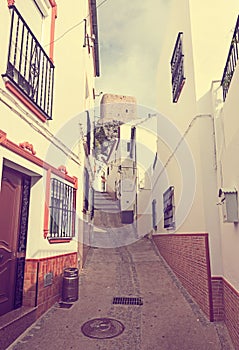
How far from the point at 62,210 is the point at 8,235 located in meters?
1.86

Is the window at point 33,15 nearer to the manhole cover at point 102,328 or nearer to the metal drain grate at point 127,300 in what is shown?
the manhole cover at point 102,328

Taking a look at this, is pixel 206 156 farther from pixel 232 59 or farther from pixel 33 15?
pixel 33 15

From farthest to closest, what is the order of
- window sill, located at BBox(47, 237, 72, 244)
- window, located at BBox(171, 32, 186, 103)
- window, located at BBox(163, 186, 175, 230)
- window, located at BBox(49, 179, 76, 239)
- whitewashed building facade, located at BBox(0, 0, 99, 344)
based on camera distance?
window, located at BBox(163, 186, 175, 230) < window, located at BBox(171, 32, 186, 103) < window, located at BBox(49, 179, 76, 239) < window sill, located at BBox(47, 237, 72, 244) < whitewashed building facade, located at BBox(0, 0, 99, 344)


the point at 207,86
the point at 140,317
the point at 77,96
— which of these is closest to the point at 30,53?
the point at 77,96

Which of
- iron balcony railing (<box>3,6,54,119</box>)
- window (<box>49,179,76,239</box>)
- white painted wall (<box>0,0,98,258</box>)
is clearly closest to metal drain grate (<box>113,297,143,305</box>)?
white painted wall (<box>0,0,98,258</box>)

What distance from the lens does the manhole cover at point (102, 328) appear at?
4.34 meters

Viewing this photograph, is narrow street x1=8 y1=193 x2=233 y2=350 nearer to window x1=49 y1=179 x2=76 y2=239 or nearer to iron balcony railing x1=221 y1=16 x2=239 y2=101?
window x1=49 y1=179 x2=76 y2=239

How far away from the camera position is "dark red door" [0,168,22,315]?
424 cm

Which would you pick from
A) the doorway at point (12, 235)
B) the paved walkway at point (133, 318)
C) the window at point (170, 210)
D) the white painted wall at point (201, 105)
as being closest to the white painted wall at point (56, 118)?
the doorway at point (12, 235)

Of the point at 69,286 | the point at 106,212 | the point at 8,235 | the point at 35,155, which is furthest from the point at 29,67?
the point at 106,212

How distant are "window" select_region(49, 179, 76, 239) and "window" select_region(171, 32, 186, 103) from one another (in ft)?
13.1

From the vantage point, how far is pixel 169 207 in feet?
28.6

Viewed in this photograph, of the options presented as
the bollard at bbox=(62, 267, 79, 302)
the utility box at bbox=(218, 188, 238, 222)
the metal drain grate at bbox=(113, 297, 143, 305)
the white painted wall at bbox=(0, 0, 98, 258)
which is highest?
the white painted wall at bbox=(0, 0, 98, 258)

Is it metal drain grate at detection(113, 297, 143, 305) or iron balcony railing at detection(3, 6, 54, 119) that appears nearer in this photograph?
iron balcony railing at detection(3, 6, 54, 119)
